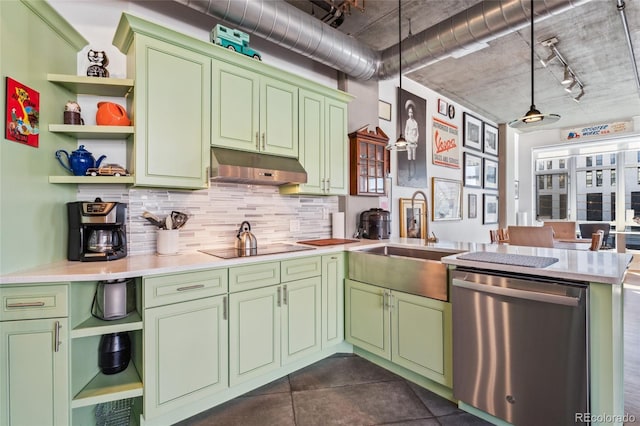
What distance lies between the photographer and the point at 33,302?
4.90 feet

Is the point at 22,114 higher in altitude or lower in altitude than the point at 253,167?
higher

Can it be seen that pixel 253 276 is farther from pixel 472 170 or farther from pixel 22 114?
pixel 472 170

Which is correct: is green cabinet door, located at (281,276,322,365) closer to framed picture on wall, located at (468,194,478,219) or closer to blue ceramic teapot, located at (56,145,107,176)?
blue ceramic teapot, located at (56,145,107,176)

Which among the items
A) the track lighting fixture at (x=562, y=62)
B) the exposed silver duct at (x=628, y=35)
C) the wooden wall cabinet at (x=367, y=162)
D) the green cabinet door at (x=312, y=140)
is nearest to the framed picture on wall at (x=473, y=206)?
the track lighting fixture at (x=562, y=62)

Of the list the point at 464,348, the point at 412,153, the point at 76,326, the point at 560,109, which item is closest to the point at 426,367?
the point at 464,348

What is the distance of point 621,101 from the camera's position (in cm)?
540

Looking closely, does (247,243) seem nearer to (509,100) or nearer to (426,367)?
(426,367)

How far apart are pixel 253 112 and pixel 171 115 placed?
0.63m

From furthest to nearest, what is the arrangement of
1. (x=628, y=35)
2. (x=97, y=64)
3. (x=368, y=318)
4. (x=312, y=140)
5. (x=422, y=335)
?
(x=628, y=35) < (x=312, y=140) < (x=368, y=318) < (x=422, y=335) < (x=97, y=64)

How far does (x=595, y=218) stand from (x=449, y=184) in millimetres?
4849

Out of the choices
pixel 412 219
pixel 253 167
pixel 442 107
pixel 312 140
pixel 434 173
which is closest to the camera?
pixel 253 167

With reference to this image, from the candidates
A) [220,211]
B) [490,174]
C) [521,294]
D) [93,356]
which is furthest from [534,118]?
[490,174]

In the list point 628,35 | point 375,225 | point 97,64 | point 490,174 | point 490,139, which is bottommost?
point 375,225

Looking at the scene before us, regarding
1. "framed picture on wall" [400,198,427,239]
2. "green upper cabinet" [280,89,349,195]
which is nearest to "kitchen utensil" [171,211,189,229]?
"green upper cabinet" [280,89,349,195]
